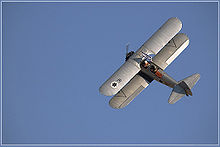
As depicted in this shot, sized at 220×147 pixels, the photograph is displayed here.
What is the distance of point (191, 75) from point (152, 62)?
213 cm

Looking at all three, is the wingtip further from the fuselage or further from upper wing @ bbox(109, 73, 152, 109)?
upper wing @ bbox(109, 73, 152, 109)

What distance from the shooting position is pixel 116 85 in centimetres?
2312

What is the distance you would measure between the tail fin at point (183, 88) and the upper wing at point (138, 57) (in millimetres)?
2225

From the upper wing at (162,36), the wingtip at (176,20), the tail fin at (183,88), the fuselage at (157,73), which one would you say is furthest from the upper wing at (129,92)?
the wingtip at (176,20)

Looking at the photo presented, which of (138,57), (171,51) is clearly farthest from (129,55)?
(171,51)

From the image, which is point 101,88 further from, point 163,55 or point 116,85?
point 163,55

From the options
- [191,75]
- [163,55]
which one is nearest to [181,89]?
[191,75]

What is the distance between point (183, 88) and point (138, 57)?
9.55ft

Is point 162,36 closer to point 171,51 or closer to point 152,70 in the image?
point 171,51

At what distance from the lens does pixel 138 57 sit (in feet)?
78.1

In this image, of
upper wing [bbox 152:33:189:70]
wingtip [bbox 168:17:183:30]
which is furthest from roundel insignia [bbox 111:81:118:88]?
wingtip [bbox 168:17:183:30]

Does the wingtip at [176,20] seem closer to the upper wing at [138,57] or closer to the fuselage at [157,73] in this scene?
the upper wing at [138,57]

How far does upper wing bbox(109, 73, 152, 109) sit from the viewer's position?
23.9m

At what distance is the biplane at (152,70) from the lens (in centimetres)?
2298
